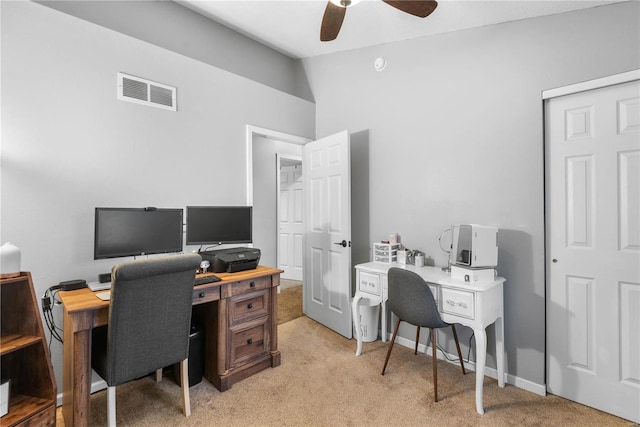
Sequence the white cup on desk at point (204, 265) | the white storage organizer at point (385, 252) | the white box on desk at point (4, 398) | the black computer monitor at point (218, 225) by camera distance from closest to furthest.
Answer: the white box on desk at point (4, 398) < the white cup on desk at point (204, 265) < the black computer monitor at point (218, 225) < the white storage organizer at point (385, 252)

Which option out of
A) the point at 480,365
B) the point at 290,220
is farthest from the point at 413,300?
the point at 290,220

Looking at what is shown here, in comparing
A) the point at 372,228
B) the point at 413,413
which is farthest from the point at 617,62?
the point at 413,413

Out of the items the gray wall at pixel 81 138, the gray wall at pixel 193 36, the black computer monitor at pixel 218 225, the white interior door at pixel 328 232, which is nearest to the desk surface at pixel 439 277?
the white interior door at pixel 328 232

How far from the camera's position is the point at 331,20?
6.65ft

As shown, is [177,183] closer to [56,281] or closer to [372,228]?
[56,281]

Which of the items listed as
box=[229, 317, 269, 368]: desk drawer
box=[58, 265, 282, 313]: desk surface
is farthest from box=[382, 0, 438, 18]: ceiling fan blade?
box=[229, 317, 269, 368]: desk drawer

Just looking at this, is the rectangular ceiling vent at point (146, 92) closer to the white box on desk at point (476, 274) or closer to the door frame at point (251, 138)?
the door frame at point (251, 138)

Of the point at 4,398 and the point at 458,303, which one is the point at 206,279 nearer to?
the point at 4,398

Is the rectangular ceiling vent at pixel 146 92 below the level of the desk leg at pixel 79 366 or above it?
above

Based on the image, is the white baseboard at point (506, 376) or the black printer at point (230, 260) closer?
the white baseboard at point (506, 376)

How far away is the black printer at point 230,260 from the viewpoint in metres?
2.46

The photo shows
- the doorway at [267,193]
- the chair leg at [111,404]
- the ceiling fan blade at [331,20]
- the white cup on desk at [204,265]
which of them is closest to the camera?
the chair leg at [111,404]

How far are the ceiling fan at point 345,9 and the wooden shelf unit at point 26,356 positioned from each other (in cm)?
224

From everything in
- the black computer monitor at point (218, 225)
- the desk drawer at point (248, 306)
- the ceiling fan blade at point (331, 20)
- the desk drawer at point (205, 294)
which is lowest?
the desk drawer at point (248, 306)
